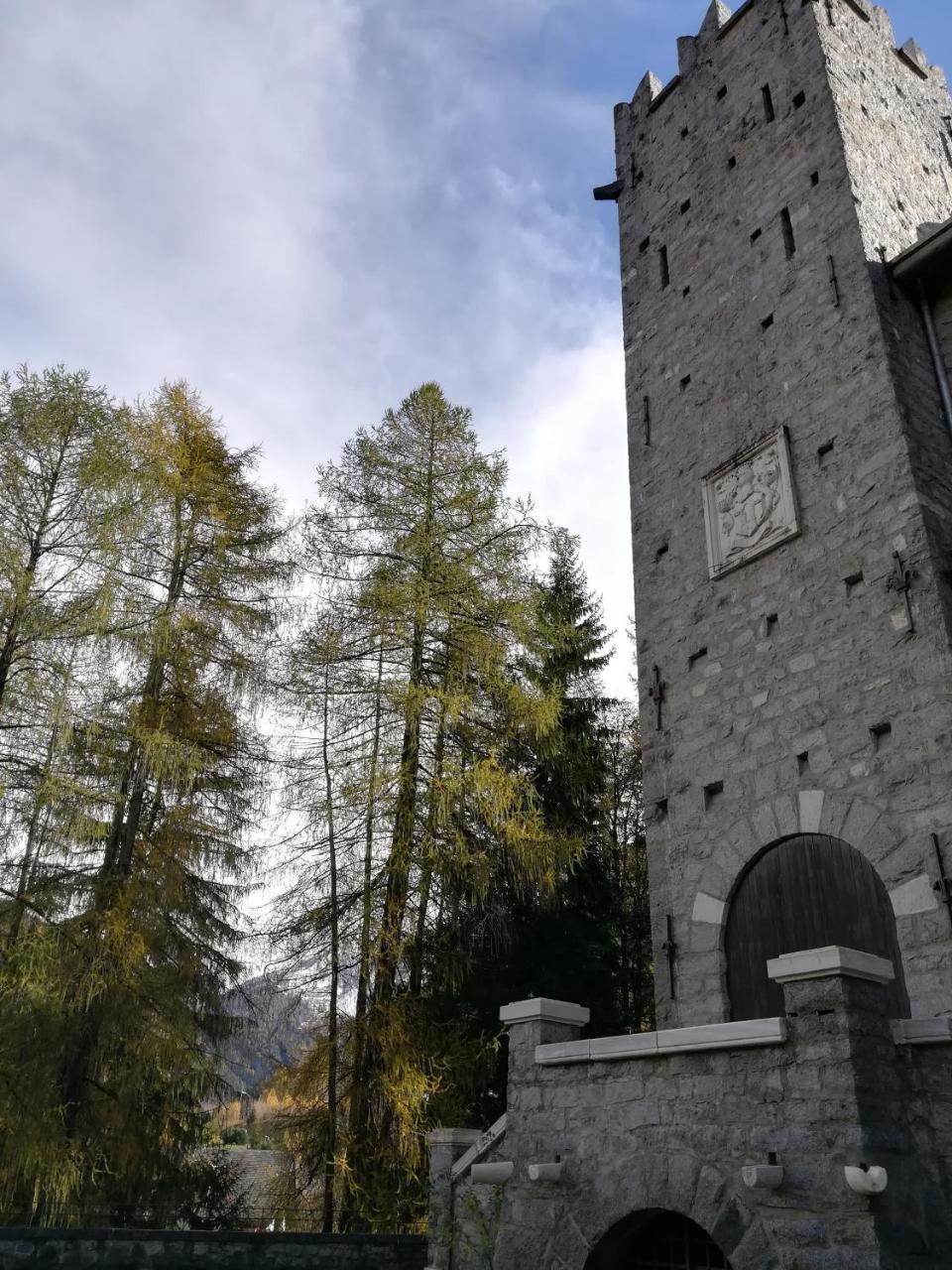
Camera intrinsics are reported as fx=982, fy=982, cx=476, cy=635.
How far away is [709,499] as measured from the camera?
385 inches

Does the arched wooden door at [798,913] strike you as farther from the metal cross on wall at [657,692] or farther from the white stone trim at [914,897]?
the metal cross on wall at [657,692]

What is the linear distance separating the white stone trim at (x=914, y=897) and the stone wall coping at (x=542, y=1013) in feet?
7.58

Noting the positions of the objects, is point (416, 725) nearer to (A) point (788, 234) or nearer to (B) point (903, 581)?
(B) point (903, 581)

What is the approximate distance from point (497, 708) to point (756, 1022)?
6697 millimetres

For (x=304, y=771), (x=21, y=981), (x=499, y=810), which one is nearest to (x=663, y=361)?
(x=499, y=810)

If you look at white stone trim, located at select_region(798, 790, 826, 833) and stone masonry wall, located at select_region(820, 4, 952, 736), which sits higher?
stone masonry wall, located at select_region(820, 4, 952, 736)

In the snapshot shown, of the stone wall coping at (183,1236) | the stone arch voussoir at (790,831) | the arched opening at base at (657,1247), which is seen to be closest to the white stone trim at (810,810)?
the stone arch voussoir at (790,831)

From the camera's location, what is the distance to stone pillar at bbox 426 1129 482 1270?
21.1 feet

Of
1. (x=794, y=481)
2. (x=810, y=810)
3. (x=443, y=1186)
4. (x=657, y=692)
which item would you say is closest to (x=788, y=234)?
(x=794, y=481)

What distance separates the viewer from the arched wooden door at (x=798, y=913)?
7020 millimetres

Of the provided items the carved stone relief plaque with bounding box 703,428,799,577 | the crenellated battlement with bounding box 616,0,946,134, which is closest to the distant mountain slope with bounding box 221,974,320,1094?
the carved stone relief plaque with bounding box 703,428,799,577

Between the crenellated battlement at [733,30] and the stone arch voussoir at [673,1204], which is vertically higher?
the crenellated battlement at [733,30]

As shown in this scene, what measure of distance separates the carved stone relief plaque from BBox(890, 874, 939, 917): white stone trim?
10.5 feet

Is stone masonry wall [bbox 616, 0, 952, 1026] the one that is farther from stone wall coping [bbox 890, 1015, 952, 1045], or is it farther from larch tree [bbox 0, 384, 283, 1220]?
larch tree [bbox 0, 384, 283, 1220]
